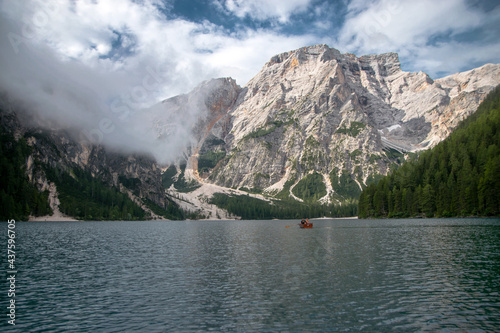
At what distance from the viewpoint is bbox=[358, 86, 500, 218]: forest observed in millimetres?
127188

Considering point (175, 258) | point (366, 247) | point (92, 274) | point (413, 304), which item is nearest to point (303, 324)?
point (413, 304)

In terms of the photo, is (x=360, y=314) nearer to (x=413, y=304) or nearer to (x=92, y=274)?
(x=413, y=304)

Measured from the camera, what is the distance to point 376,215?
193 metres

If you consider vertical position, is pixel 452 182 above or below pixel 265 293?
above

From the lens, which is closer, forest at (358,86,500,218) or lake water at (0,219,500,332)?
lake water at (0,219,500,332)

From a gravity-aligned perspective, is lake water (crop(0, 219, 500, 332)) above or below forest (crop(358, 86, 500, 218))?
below

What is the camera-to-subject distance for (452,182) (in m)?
145

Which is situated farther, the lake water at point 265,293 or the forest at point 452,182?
the forest at point 452,182

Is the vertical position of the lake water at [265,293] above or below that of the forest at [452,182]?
below

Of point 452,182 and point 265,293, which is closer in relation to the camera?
point 265,293

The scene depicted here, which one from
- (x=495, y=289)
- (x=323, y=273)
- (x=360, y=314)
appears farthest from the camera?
(x=323, y=273)

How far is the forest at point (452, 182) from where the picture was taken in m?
127

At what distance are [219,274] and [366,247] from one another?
33.1 metres

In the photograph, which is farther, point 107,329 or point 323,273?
point 323,273
